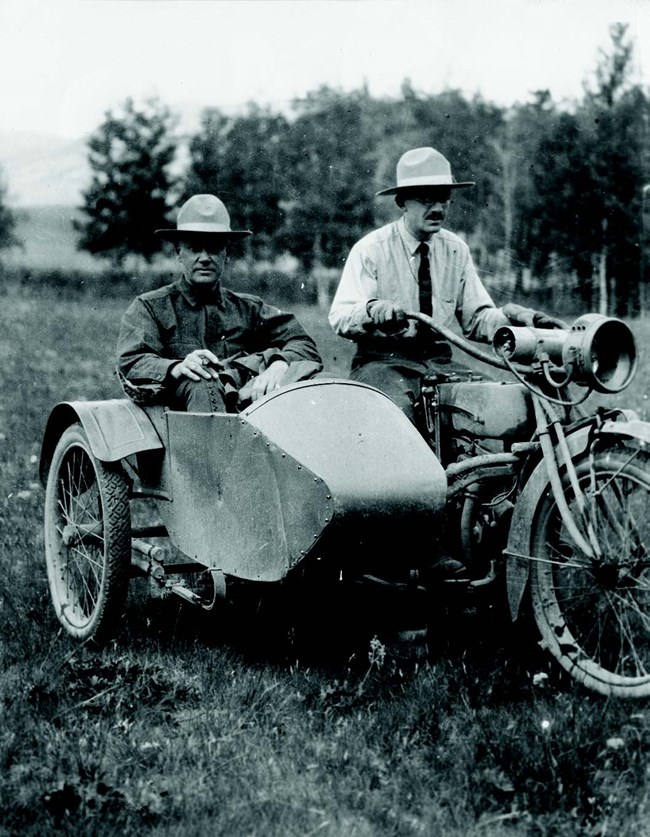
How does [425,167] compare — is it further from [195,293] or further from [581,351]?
[581,351]

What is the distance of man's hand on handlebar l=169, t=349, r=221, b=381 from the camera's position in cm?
441

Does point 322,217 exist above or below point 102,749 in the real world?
above

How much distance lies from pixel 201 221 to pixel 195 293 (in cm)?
34

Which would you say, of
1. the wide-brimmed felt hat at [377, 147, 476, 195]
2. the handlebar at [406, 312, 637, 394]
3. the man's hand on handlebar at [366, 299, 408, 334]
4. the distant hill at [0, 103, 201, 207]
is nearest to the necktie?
the wide-brimmed felt hat at [377, 147, 476, 195]

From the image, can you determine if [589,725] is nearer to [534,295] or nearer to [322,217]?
[322,217]

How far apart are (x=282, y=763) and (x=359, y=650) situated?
1167mm

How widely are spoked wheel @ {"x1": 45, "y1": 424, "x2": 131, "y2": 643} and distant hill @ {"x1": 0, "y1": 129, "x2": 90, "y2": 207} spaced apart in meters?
5.66

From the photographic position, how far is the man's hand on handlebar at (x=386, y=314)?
4.37 metres

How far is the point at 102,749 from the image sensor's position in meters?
3.40

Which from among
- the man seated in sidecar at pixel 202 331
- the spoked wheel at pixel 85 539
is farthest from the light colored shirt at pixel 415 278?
the spoked wheel at pixel 85 539

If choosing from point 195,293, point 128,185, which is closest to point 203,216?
point 195,293

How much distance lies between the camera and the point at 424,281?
209 inches

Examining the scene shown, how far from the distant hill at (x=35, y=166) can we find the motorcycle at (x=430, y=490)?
650 cm

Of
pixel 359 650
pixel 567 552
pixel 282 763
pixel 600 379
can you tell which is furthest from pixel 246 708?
pixel 600 379
